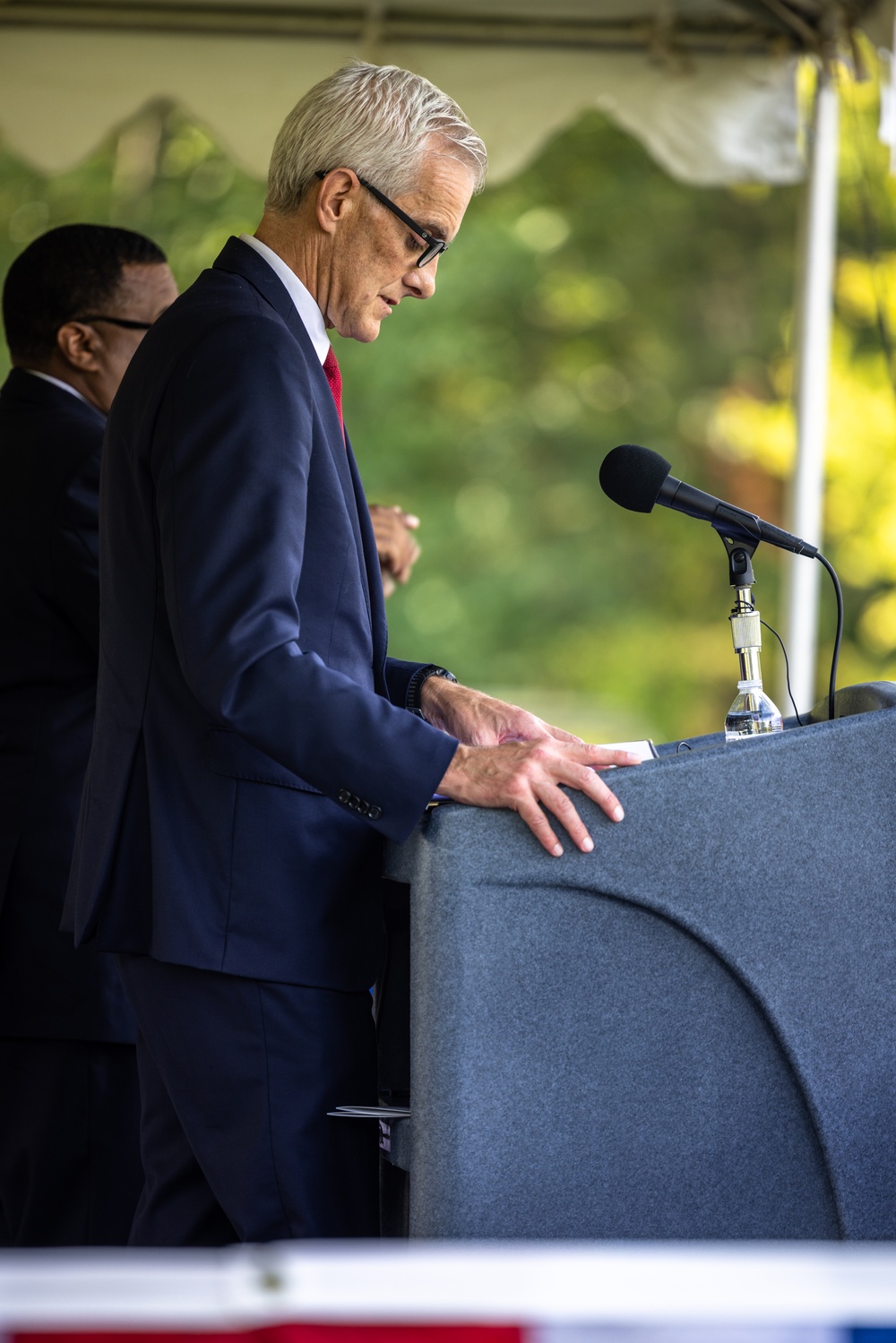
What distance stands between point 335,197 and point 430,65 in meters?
2.38

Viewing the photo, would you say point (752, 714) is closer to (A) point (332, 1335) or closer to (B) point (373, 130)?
(B) point (373, 130)

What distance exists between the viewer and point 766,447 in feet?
32.8

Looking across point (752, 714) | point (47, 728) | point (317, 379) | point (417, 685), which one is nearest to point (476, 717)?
point (417, 685)

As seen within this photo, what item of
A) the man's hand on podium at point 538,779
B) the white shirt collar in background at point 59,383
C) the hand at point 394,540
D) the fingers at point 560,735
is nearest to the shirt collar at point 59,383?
the white shirt collar in background at point 59,383

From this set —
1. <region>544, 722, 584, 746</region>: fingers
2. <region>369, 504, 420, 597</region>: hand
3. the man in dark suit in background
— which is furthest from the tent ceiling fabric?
<region>544, 722, 584, 746</region>: fingers

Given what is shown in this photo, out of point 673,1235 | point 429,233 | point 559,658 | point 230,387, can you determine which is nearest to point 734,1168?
point 673,1235

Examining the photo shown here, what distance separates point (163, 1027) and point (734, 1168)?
582mm

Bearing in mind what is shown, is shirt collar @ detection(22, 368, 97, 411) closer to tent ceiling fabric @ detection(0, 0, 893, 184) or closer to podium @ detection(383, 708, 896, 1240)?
podium @ detection(383, 708, 896, 1240)

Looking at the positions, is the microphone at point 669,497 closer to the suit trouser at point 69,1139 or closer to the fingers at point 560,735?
the fingers at point 560,735

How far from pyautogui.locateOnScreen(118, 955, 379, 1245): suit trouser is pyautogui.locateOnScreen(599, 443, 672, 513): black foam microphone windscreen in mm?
616

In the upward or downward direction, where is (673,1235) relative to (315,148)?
downward

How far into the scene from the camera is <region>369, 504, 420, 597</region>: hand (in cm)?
247

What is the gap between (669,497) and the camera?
155 centimetres

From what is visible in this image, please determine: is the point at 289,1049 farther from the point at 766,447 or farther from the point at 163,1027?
the point at 766,447
